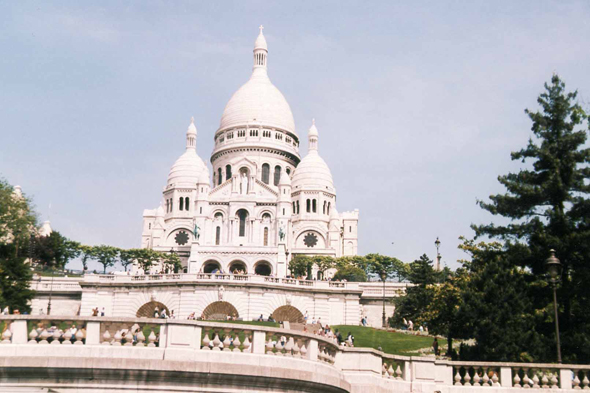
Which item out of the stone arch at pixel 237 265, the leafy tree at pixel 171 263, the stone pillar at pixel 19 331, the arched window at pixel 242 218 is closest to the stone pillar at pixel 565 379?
the stone pillar at pixel 19 331

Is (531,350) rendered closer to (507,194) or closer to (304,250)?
(507,194)

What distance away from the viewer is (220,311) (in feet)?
190

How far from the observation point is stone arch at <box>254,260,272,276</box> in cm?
10050

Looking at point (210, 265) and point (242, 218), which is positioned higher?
point (242, 218)

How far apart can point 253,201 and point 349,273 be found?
Answer: 26.3 metres

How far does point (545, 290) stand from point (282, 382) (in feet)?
70.5

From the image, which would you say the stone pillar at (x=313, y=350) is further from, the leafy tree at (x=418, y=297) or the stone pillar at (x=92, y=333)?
the leafy tree at (x=418, y=297)

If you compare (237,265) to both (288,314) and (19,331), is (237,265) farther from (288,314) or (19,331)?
(19,331)

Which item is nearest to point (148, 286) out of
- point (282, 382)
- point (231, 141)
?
point (282, 382)

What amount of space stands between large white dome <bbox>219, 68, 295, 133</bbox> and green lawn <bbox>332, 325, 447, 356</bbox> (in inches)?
3164

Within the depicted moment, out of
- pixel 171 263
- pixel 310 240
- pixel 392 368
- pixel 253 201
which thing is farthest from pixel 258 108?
pixel 392 368

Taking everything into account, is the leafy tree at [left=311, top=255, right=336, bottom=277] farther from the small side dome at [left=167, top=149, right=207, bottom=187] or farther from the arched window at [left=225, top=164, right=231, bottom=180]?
the small side dome at [left=167, top=149, right=207, bottom=187]

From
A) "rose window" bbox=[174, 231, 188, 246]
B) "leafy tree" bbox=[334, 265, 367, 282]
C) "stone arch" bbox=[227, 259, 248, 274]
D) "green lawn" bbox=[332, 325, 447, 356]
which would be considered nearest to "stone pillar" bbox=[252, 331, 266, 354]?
"green lawn" bbox=[332, 325, 447, 356]

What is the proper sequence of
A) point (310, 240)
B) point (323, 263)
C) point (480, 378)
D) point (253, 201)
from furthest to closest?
point (310, 240) → point (253, 201) → point (323, 263) → point (480, 378)
